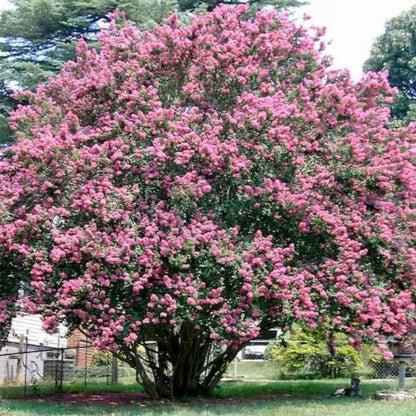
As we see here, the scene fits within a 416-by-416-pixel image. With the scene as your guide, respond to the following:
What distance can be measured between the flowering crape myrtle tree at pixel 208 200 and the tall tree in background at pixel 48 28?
7040mm

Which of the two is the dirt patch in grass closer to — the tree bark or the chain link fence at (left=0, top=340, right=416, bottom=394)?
the tree bark

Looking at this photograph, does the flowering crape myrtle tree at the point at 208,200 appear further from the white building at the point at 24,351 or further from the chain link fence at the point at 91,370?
the white building at the point at 24,351

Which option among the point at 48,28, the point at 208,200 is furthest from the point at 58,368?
the point at 48,28

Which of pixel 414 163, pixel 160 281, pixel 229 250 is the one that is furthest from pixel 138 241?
pixel 414 163

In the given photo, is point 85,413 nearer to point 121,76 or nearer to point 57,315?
point 57,315

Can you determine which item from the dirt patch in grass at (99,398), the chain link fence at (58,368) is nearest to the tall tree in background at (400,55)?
the chain link fence at (58,368)

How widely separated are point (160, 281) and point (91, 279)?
1042 millimetres

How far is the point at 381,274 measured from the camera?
12.5 metres

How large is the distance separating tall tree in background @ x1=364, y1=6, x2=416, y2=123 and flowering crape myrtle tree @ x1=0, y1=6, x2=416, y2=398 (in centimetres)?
1860

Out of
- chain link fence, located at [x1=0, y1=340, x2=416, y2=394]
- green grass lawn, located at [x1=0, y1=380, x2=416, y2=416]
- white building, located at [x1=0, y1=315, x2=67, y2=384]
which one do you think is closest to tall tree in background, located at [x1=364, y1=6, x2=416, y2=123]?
chain link fence, located at [x1=0, y1=340, x2=416, y2=394]

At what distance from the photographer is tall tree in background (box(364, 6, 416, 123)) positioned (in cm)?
3120

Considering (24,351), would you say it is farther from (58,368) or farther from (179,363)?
(179,363)

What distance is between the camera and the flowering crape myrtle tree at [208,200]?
11.1 m

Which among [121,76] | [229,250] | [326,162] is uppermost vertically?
[121,76]
